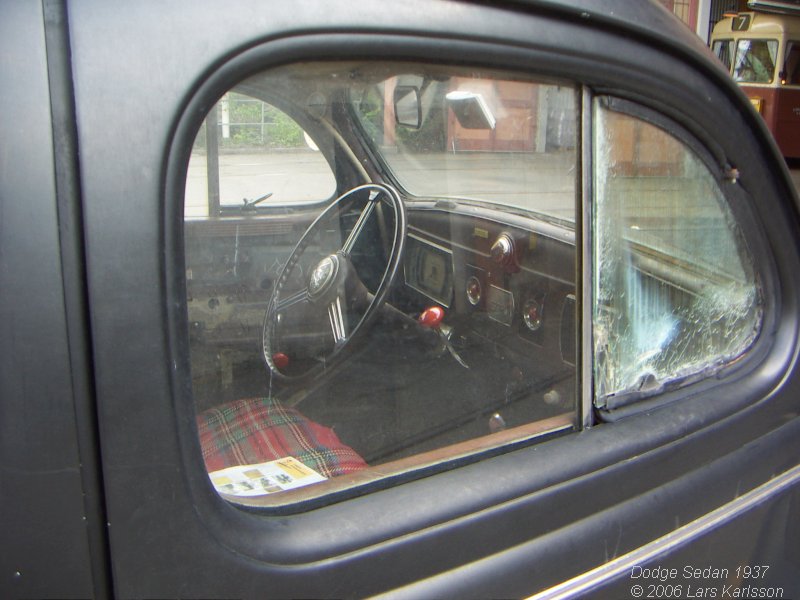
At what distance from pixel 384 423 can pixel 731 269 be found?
78cm

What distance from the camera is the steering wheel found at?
1.38 meters

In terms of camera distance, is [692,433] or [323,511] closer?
[323,511]

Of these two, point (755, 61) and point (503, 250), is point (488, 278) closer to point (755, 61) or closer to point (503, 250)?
point (503, 250)

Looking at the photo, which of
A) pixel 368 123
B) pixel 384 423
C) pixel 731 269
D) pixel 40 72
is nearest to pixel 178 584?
pixel 384 423

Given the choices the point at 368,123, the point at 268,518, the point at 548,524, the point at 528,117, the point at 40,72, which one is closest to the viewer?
the point at 40,72

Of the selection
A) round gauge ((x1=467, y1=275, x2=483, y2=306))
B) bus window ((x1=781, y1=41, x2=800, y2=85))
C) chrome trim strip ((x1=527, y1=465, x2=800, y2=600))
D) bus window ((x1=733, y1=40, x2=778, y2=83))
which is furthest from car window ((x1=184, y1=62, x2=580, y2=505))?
bus window ((x1=781, y1=41, x2=800, y2=85))

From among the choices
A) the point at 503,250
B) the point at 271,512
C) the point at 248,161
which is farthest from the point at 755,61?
the point at 271,512

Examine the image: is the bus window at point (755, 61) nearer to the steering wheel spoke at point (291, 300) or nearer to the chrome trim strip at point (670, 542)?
the chrome trim strip at point (670, 542)

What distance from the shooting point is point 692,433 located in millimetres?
1373

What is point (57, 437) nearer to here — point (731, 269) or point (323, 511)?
point (323, 511)

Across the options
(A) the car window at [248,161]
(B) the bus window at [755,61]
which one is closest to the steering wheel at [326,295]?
(A) the car window at [248,161]

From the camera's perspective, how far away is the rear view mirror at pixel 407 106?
47.0 inches

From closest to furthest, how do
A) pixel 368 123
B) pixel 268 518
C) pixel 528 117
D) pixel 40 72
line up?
pixel 40 72, pixel 268 518, pixel 528 117, pixel 368 123

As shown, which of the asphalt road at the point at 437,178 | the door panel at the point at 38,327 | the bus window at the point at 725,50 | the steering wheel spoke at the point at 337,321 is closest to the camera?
the door panel at the point at 38,327
